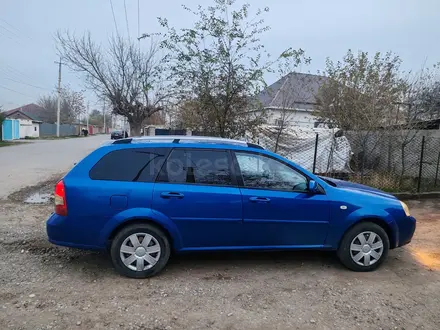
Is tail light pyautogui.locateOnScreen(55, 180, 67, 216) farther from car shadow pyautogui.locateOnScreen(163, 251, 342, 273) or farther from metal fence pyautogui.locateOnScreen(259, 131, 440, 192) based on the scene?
metal fence pyautogui.locateOnScreen(259, 131, 440, 192)

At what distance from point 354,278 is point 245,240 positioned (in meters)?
1.40

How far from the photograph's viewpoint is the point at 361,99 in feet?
41.9

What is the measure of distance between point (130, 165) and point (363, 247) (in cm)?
305

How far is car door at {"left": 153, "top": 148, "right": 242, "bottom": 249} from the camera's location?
13.0 ft

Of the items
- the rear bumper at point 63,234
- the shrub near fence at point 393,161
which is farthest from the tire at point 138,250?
the shrub near fence at point 393,161

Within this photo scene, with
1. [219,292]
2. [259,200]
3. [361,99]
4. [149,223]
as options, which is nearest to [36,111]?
[361,99]

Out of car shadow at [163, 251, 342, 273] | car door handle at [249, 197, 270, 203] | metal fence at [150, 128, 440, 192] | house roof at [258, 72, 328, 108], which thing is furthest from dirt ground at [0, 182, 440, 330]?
house roof at [258, 72, 328, 108]

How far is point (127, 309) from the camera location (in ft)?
10.9

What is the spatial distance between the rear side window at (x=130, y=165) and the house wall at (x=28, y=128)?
42.9 meters

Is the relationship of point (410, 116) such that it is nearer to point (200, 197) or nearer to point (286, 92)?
point (286, 92)

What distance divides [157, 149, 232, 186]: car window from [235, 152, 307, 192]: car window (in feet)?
0.70

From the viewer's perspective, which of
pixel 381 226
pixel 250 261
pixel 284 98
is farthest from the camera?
pixel 284 98

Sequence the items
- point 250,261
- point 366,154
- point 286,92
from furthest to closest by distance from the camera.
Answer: point 366,154
point 286,92
point 250,261

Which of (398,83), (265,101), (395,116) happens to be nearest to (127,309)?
(265,101)
